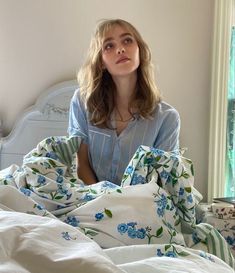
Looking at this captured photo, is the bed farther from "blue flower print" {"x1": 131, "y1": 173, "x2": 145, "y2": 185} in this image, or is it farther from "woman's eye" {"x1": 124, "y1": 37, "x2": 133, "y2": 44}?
"woman's eye" {"x1": 124, "y1": 37, "x2": 133, "y2": 44}

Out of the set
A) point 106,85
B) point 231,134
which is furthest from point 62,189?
point 231,134

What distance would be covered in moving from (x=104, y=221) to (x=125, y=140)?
672 millimetres

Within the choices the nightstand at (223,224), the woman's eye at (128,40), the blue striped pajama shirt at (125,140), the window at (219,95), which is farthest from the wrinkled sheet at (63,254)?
the window at (219,95)

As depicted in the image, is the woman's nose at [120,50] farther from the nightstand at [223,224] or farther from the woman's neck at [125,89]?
the nightstand at [223,224]

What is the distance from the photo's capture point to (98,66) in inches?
72.1

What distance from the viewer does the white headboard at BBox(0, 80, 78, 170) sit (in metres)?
2.54

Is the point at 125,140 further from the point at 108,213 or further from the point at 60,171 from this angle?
the point at 108,213

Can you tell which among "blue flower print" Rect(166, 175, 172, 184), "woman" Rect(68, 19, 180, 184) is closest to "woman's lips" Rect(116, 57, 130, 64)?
"woman" Rect(68, 19, 180, 184)

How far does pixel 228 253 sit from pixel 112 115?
0.83 m

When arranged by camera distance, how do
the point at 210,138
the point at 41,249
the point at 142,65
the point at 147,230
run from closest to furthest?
1. the point at 41,249
2. the point at 147,230
3. the point at 142,65
4. the point at 210,138

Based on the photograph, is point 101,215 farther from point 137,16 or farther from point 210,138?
point 137,16

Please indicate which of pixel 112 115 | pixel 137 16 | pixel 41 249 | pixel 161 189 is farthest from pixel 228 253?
pixel 137 16

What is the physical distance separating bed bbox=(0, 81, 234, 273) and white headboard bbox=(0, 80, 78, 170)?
38.7 inches

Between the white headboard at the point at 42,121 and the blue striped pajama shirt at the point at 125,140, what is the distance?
76cm
